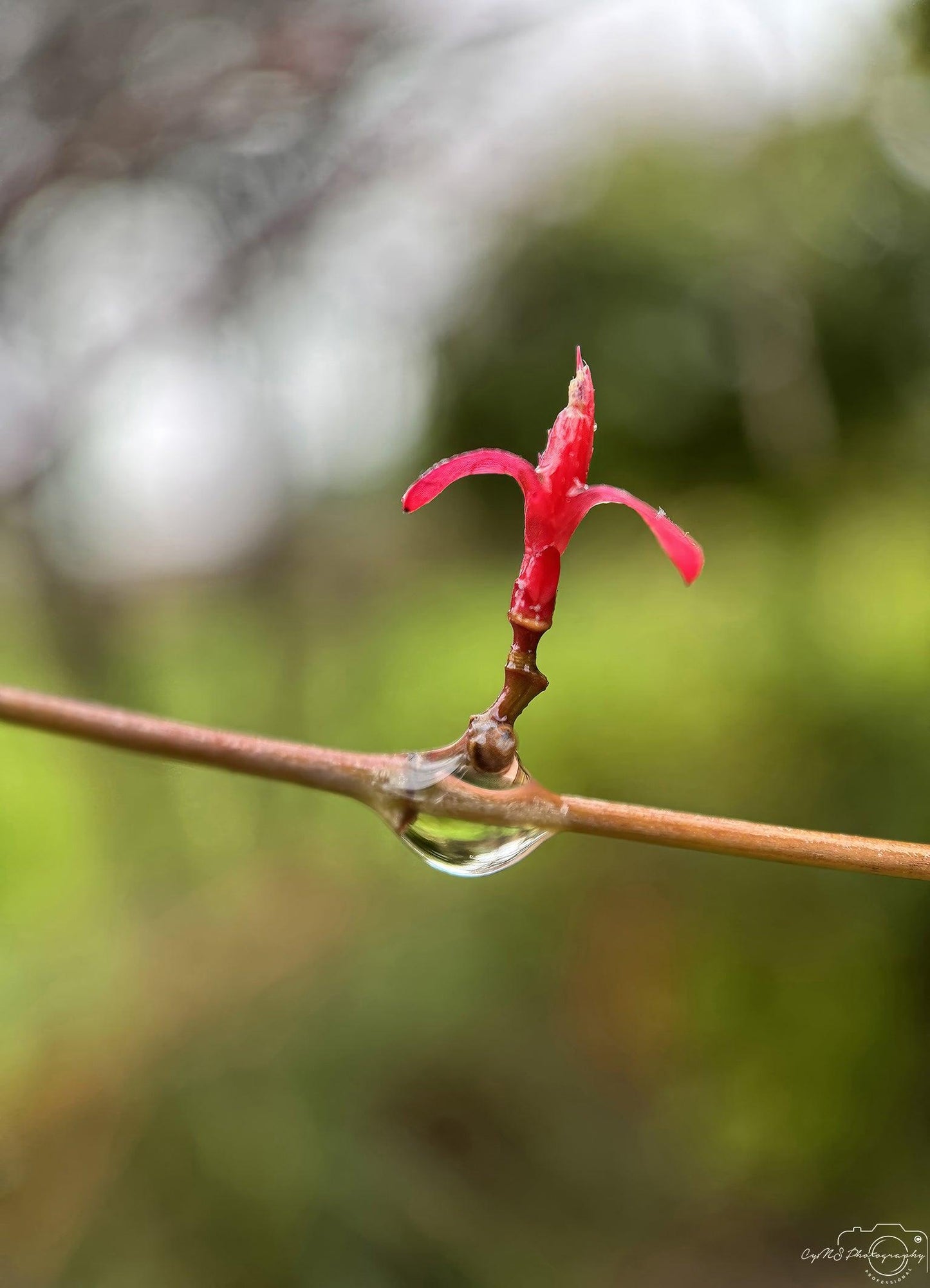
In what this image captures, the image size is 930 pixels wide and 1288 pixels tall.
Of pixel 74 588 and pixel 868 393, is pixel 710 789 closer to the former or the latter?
pixel 868 393

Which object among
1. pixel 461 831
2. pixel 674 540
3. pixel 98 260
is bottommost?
pixel 461 831

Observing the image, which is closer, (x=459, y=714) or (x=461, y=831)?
(x=461, y=831)

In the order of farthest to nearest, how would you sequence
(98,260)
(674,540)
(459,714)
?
1. (459,714)
2. (98,260)
3. (674,540)

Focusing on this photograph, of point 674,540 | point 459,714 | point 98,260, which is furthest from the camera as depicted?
point 459,714

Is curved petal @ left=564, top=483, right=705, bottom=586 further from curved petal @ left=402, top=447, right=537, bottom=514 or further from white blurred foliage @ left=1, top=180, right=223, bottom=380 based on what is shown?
white blurred foliage @ left=1, top=180, right=223, bottom=380

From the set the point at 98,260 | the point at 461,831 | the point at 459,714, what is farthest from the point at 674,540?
the point at 459,714

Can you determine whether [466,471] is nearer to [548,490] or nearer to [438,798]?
[548,490]

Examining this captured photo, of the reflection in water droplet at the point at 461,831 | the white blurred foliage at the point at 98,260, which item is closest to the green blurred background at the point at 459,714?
the white blurred foliage at the point at 98,260
